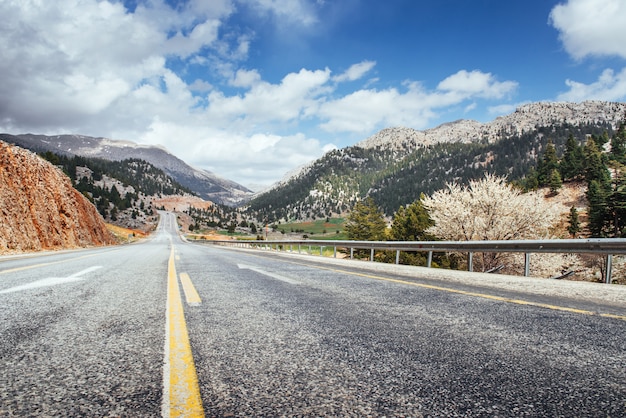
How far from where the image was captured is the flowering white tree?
20.0 m

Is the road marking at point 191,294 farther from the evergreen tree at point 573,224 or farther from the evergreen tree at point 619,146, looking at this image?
the evergreen tree at point 619,146

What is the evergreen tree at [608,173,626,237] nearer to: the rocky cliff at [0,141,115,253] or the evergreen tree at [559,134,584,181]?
the evergreen tree at [559,134,584,181]

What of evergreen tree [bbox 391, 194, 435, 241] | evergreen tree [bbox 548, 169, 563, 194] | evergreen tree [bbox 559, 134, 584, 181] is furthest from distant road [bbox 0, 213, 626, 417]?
evergreen tree [bbox 559, 134, 584, 181]

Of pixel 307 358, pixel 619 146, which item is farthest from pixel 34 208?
pixel 619 146

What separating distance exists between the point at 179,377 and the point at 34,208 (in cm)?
3387

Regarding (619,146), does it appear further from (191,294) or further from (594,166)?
(191,294)

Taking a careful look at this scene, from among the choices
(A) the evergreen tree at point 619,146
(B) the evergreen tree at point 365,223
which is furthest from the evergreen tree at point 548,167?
(B) the evergreen tree at point 365,223

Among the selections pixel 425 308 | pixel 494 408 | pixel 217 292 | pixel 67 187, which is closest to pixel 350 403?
pixel 494 408

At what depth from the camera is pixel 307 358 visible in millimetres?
2527

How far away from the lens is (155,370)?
2.24 metres

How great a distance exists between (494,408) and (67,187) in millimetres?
47058

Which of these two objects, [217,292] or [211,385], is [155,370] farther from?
[217,292]

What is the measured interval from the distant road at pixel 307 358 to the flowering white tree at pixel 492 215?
1694 cm

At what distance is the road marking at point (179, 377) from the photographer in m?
1.70
